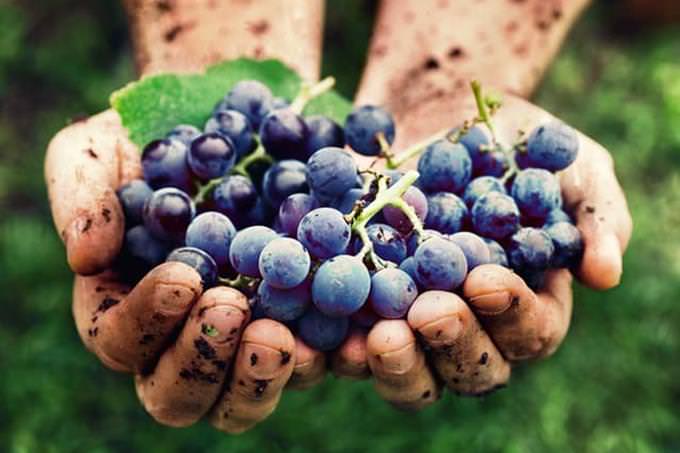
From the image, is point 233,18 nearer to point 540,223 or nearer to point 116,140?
point 116,140

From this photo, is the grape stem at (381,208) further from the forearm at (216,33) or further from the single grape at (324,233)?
the forearm at (216,33)

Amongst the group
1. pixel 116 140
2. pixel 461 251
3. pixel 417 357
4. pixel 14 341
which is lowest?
pixel 14 341

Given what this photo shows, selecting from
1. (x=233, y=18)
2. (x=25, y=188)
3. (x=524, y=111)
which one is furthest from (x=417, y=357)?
(x=25, y=188)

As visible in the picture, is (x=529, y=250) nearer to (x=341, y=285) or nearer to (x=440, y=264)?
(x=440, y=264)

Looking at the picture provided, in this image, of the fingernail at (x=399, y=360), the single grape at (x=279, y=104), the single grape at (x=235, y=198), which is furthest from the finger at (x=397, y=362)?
the single grape at (x=279, y=104)

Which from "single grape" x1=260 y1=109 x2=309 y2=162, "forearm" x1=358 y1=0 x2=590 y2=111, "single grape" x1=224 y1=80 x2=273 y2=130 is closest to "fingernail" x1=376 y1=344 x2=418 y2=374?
"single grape" x1=260 y1=109 x2=309 y2=162

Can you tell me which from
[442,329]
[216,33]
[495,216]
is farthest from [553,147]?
[216,33]
